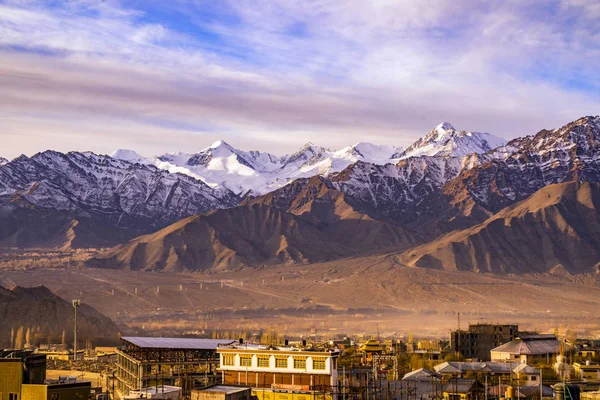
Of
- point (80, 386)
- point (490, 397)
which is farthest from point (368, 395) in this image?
point (80, 386)

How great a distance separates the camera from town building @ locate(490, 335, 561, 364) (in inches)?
4530

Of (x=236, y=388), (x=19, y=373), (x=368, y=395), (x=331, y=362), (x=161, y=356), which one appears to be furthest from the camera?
(x=161, y=356)

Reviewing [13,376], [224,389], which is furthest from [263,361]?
[13,376]

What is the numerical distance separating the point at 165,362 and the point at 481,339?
66538 millimetres

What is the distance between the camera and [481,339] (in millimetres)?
140500

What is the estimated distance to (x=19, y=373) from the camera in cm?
4894

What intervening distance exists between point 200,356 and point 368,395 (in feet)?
55.3

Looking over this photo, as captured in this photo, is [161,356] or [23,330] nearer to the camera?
[161,356]

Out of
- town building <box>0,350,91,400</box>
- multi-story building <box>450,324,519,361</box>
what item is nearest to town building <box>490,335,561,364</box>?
multi-story building <box>450,324,519,361</box>

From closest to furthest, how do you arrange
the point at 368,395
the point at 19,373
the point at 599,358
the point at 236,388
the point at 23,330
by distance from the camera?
the point at 19,373
the point at 236,388
the point at 368,395
the point at 599,358
the point at 23,330

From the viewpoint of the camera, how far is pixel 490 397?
76.1 meters

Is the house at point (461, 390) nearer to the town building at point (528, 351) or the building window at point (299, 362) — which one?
the building window at point (299, 362)

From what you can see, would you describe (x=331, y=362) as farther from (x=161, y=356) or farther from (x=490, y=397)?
(x=161, y=356)

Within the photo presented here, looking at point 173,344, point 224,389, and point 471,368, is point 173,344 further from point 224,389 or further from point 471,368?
point 224,389
